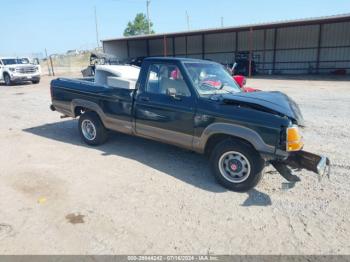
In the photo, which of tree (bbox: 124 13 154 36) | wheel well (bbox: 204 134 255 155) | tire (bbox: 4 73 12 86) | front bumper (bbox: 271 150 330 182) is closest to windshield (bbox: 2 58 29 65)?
tire (bbox: 4 73 12 86)

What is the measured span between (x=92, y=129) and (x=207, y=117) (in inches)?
117

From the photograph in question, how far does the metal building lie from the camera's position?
22.8 m

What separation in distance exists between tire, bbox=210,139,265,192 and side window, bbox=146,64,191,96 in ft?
3.42

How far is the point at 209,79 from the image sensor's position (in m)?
4.73

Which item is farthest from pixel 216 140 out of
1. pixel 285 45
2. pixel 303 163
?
pixel 285 45

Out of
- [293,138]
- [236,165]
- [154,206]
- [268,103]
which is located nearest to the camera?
[293,138]

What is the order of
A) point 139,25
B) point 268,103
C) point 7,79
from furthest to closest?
point 139,25, point 7,79, point 268,103

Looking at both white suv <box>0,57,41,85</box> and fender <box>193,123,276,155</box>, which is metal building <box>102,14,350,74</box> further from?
fender <box>193,123,276,155</box>

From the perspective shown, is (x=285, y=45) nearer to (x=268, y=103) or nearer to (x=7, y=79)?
(x=7, y=79)

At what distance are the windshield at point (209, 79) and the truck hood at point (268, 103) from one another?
450mm

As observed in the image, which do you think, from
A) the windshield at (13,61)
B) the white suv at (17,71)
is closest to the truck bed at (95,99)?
the white suv at (17,71)

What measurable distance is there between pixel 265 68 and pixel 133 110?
24333 millimetres

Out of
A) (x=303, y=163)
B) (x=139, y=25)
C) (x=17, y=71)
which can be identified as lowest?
(x=303, y=163)

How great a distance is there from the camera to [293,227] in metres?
3.19
